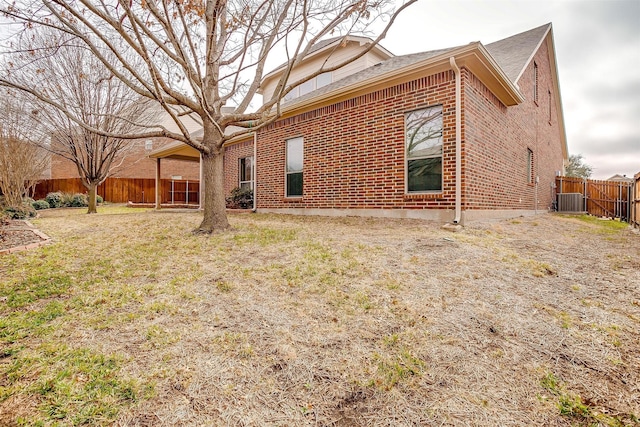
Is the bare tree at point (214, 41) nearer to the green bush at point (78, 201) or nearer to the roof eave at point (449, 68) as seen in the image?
the roof eave at point (449, 68)

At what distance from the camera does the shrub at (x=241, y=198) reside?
11.5 metres

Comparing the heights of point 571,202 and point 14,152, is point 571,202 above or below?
below

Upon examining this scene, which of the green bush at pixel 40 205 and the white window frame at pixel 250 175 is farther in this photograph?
the green bush at pixel 40 205

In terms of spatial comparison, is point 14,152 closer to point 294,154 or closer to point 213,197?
point 213,197

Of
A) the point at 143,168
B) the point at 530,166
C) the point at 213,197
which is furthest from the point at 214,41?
the point at 143,168

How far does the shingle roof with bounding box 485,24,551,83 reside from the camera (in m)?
9.72

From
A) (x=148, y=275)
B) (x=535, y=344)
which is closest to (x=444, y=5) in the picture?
(x=535, y=344)

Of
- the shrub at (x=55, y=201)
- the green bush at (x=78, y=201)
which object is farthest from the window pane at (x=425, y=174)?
the shrub at (x=55, y=201)

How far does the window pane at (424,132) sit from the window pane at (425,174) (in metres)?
0.17

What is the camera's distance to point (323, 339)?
7.67 feet

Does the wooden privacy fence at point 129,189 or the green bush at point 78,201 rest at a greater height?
the wooden privacy fence at point 129,189

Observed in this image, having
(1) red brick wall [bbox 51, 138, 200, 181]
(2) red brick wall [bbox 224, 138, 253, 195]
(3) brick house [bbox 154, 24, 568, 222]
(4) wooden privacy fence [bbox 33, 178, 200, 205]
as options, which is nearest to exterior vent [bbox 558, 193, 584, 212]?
(3) brick house [bbox 154, 24, 568, 222]

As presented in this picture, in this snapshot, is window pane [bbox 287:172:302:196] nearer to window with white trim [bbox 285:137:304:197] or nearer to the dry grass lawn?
window with white trim [bbox 285:137:304:197]

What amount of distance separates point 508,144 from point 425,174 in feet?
12.2
